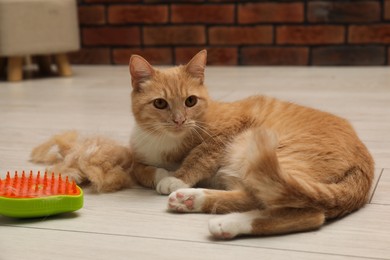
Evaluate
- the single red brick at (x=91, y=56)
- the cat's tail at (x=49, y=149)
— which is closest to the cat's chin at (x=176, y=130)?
the cat's tail at (x=49, y=149)

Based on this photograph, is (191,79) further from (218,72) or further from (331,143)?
(218,72)

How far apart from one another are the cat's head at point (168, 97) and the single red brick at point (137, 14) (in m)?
2.30

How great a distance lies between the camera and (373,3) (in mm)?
3236

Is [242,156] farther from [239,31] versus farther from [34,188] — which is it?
[239,31]

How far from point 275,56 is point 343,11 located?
0.48 metres

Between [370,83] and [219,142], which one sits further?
[370,83]

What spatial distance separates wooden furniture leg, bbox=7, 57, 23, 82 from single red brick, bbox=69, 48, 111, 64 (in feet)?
2.33

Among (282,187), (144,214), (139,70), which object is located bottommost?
(144,214)

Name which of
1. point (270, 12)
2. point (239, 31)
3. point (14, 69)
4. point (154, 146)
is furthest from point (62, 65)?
point (154, 146)

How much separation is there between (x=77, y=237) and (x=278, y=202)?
1.27 feet

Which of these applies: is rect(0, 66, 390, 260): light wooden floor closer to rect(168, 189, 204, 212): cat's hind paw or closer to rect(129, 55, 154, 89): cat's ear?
rect(168, 189, 204, 212): cat's hind paw

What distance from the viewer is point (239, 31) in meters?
3.47

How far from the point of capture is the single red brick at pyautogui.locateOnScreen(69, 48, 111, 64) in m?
3.78

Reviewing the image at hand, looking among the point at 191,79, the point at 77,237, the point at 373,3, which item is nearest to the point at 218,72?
the point at 373,3
